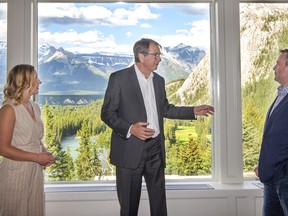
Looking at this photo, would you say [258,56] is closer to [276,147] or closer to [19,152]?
[276,147]

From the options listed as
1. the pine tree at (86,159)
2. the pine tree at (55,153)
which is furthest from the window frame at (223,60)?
the pine tree at (86,159)

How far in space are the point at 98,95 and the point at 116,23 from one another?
74cm

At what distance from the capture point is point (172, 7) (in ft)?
11.1

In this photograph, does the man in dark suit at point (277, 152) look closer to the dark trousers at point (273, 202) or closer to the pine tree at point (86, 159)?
the dark trousers at point (273, 202)

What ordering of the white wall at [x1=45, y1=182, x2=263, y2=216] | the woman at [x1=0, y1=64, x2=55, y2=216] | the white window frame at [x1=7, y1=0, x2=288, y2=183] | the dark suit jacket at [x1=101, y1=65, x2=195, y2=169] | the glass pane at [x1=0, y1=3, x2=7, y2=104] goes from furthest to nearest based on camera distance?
the glass pane at [x1=0, y1=3, x2=7, y2=104]
the white window frame at [x1=7, y1=0, x2=288, y2=183]
the white wall at [x1=45, y1=182, x2=263, y2=216]
the dark suit jacket at [x1=101, y1=65, x2=195, y2=169]
the woman at [x1=0, y1=64, x2=55, y2=216]

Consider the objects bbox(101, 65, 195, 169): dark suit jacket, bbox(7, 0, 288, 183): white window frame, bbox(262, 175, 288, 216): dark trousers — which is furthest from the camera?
bbox(7, 0, 288, 183): white window frame

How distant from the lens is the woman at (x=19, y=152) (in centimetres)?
186

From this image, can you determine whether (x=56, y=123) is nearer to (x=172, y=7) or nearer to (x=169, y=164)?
(x=169, y=164)

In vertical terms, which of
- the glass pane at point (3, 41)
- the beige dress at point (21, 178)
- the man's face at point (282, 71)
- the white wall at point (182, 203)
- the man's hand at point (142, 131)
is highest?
the glass pane at point (3, 41)

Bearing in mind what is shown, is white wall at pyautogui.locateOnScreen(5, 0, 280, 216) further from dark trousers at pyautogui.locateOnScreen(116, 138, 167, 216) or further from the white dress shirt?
the white dress shirt

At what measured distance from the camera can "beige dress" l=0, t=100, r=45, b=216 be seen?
1889 mm

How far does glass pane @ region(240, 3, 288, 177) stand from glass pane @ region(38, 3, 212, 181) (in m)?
0.37

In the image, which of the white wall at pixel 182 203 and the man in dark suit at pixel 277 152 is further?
the white wall at pixel 182 203

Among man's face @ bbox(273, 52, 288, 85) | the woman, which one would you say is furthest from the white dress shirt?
man's face @ bbox(273, 52, 288, 85)
